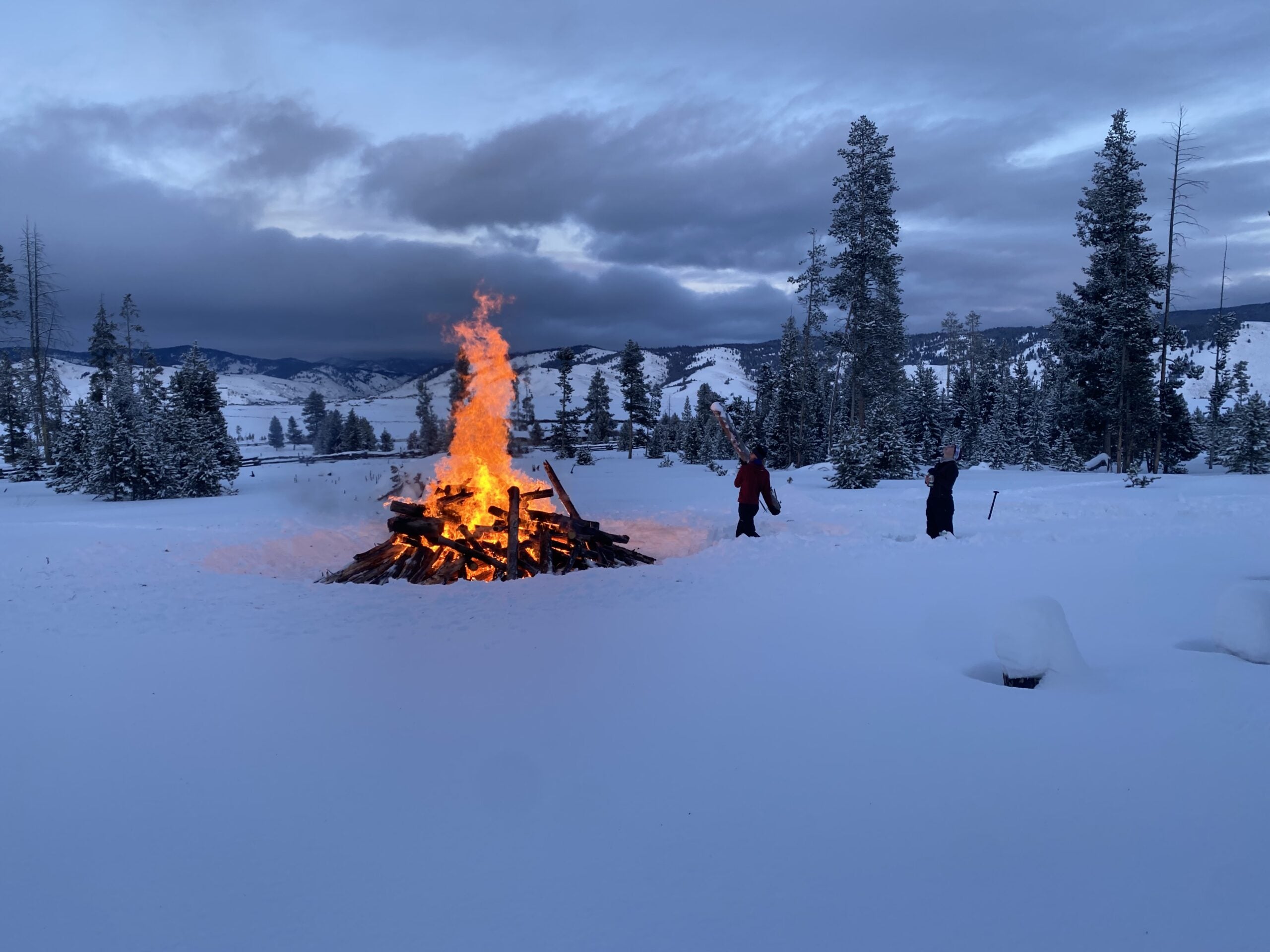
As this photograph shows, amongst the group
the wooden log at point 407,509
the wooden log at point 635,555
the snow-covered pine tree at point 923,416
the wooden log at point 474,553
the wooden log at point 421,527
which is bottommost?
the wooden log at point 635,555

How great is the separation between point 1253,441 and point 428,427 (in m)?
58.4

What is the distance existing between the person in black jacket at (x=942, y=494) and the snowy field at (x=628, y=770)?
3.33 metres

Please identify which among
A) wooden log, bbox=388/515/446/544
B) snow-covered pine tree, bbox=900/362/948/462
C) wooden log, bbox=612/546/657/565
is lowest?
wooden log, bbox=612/546/657/565

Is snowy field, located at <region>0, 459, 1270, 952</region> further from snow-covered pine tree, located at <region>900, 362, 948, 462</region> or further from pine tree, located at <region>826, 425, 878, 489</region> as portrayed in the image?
snow-covered pine tree, located at <region>900, 362, 948, 462</region>

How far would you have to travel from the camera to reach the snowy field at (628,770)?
3.31 metres

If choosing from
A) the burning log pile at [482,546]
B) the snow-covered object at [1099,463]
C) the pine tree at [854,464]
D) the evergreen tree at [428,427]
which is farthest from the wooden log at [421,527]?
the snow-covered object at [1099,463]

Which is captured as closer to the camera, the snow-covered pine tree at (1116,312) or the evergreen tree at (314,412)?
the snow-covered pine tree at (1116,312)

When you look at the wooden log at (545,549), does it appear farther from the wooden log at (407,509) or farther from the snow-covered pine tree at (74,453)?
the snow-covered pine tree at (74,453)

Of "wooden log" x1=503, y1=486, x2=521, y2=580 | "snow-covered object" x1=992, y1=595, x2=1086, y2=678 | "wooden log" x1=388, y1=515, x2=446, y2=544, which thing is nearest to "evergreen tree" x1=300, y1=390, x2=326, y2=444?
"wooden log" x1=388, y1=515, x2=446, y2=544

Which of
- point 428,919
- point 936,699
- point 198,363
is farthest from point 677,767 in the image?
point 198,363

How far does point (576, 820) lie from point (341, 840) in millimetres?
1305

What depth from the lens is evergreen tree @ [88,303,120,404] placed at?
152 feet

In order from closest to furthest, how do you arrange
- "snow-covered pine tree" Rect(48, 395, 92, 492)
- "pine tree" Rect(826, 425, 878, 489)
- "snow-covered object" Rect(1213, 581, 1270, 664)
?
"snow-covered object" Rect(1213, 581, 1270, 664) → "pine tree" Rect(826, 425, 878, 489) → "snow-covered pine tree" Rect(48, 395, 92, 492)

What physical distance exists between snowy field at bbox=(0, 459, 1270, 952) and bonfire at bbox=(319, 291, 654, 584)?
106 inches
